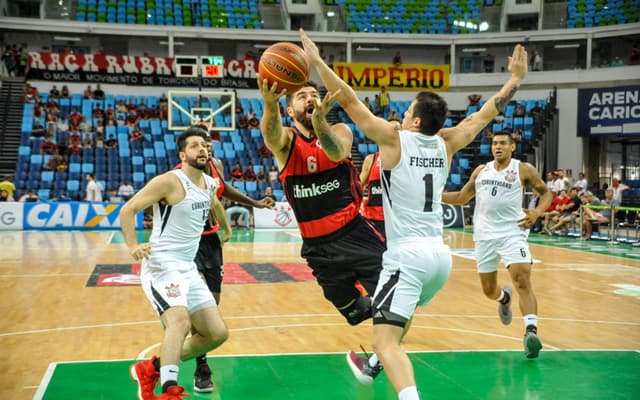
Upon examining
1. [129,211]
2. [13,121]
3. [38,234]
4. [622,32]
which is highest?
[622,32]

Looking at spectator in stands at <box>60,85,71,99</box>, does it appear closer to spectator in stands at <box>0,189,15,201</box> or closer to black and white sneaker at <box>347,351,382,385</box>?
spectator in stands at <box>0,189,15,201</box>

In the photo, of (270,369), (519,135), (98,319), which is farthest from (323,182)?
(519,135)

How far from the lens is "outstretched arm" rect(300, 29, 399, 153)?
3.85m

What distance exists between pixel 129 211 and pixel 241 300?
15.6 ft

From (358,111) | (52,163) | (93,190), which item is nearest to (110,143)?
(52,163)

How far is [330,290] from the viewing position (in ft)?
16.1

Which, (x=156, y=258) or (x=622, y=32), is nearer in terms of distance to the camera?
(x=156, y=258)

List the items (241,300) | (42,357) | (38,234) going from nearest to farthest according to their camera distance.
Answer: (42,357), (241,300), (38,234)

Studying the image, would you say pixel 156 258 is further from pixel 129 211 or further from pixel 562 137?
pixel 562 137

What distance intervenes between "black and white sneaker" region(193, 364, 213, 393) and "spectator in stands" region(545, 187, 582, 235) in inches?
630

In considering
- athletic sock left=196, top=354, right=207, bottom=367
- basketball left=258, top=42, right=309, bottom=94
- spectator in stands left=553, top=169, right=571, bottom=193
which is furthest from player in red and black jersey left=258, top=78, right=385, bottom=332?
spectator in stands left=553, top=169, right=571, bottom=193

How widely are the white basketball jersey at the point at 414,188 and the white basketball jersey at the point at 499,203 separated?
306 cm

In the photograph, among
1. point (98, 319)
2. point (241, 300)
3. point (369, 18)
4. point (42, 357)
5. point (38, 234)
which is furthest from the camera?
point (369, 18)

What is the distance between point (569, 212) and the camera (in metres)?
19.7
